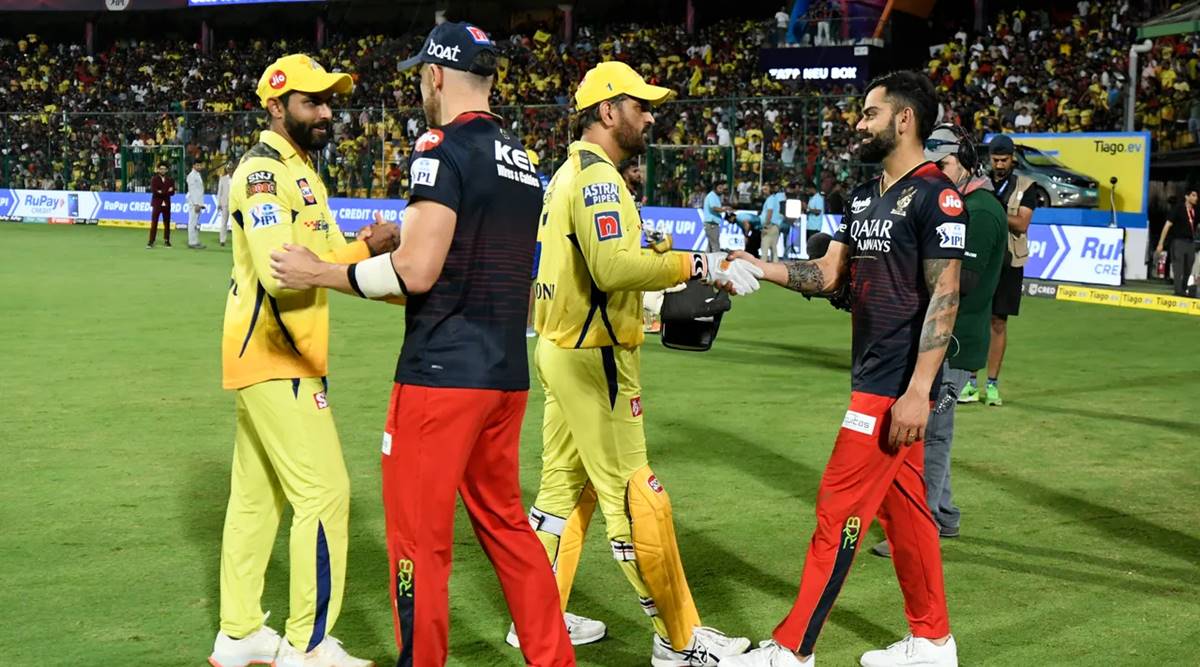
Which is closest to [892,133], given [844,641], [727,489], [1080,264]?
[844,641]

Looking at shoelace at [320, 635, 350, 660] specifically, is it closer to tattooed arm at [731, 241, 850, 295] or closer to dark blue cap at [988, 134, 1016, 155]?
tattooed arm at [731, 241, 850, 295]

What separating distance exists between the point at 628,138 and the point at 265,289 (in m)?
1.51

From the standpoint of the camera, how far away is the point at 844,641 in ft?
19.0

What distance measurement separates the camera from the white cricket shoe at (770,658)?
4.96 metres

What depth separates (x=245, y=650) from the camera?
207 inches

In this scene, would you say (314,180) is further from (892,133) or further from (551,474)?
(892,133)

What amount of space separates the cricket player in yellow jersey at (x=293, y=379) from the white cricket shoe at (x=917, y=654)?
82.6 inches

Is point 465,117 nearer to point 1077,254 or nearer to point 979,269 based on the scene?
point 979,269

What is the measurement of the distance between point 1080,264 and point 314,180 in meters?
21.1

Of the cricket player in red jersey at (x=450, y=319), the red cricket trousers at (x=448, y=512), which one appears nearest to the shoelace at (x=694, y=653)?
the red cricket trousers at (x=448, y=512)

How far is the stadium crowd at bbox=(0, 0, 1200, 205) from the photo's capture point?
29.4 m


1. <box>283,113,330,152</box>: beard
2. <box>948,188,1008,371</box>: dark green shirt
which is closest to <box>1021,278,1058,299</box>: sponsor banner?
<box>948,188,1008,371</box>: dark green shirt

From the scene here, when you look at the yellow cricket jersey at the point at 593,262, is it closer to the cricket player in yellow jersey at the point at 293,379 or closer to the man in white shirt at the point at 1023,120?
the cricket player in yellow jersey at the point at 293,379

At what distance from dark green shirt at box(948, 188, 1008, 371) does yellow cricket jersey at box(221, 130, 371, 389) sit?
3288mm
